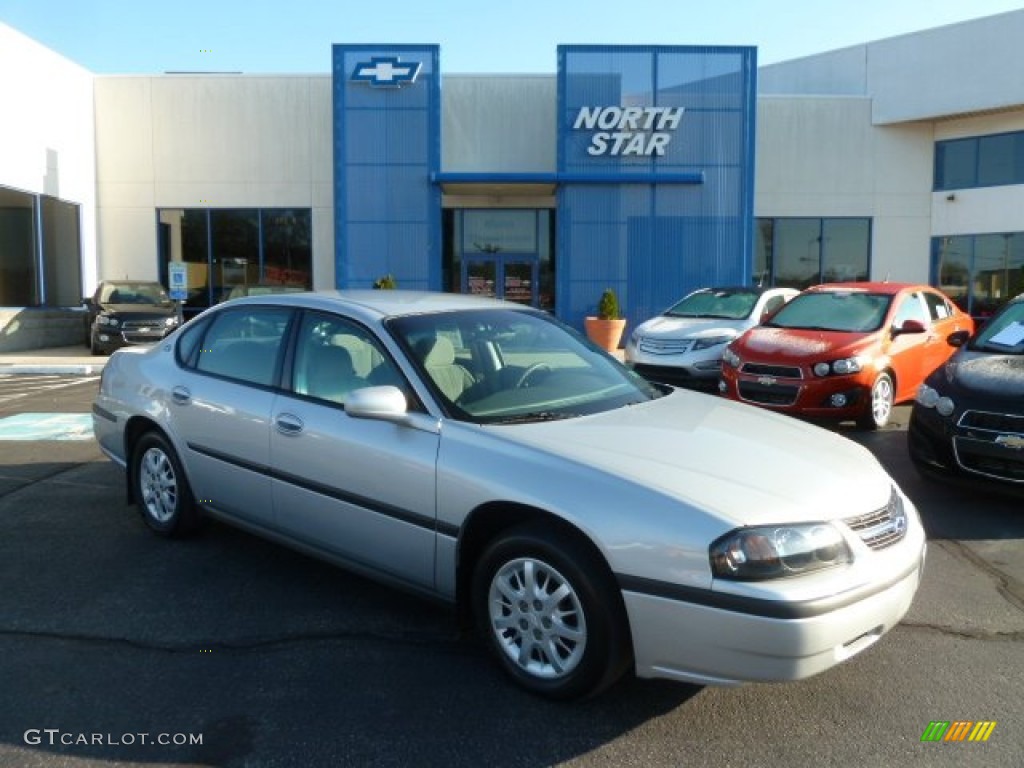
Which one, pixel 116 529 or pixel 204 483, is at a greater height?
pixel 204 483

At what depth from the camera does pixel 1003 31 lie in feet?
70.2

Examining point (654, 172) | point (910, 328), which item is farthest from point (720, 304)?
point (654, 172)

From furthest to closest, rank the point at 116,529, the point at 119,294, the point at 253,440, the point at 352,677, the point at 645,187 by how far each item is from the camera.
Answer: the point at 645,187 → the point at 119,294 → the point at 116,529 → the point at 253,440 → the point at 352,677

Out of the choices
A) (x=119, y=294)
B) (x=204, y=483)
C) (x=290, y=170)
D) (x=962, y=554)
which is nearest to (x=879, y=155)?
(x=290, y=170)

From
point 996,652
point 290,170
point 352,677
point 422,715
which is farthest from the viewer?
point 290,170

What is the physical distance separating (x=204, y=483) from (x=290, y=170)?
63.8ft

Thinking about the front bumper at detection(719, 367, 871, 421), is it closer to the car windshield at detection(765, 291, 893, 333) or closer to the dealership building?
the car windshield at detection(765, 291, 893, 333)

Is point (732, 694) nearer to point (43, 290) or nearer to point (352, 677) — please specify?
point (352, 677)

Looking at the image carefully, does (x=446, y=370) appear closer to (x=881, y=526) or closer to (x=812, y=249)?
(x=881, y=526)

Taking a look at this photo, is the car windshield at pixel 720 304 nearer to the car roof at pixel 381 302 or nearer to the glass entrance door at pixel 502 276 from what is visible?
the car roof at pixel 381 302

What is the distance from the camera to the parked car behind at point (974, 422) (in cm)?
548

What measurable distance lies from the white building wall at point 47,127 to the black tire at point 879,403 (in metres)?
18.2

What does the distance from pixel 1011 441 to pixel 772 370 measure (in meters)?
3.26

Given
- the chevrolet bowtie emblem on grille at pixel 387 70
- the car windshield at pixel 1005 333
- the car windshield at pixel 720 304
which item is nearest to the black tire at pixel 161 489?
the car windshield at pixel 1005 333
